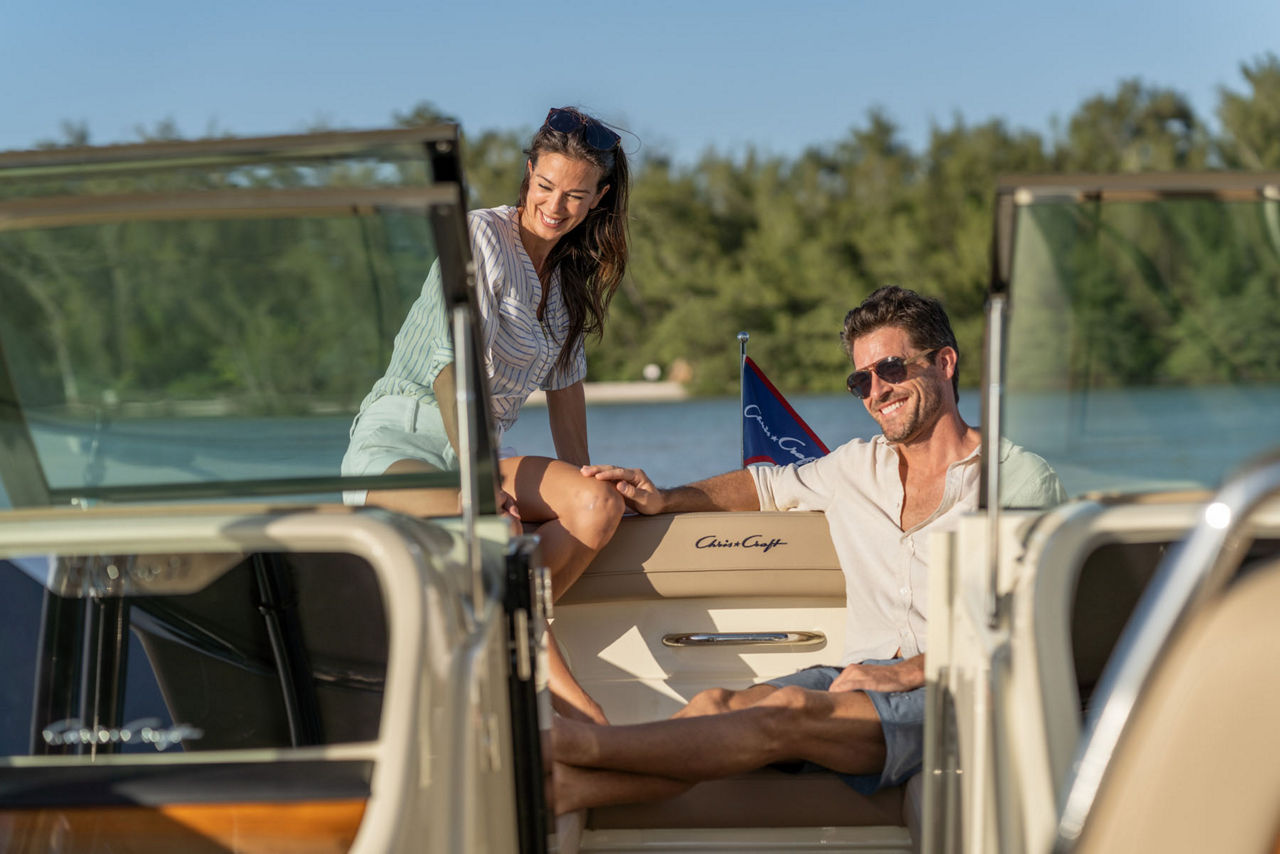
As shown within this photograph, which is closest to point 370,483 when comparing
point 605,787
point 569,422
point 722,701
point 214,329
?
point 214,329

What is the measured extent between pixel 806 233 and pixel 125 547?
3423 cm

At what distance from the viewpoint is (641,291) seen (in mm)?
34312

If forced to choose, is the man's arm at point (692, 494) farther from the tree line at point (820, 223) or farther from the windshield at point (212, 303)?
the tree line at point (820, 223)

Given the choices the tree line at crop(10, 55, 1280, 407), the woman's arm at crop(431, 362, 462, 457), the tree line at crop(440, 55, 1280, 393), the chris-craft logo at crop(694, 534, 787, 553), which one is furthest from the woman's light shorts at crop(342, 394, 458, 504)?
the tree line at crop(440, 55, 1280, 393)

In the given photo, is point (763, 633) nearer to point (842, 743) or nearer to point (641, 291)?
point (842, 743)

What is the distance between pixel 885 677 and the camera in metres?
2.65

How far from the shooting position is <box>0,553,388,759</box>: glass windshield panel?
2039 millimetres

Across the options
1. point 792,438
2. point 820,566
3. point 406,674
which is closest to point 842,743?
point 820,566

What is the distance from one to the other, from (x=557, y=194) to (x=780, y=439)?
2.02 meters

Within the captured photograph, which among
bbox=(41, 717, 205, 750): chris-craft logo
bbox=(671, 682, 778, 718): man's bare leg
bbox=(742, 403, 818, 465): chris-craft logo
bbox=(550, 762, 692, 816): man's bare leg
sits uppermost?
bbox=(742, 403, 818, 465): chris-craft logo

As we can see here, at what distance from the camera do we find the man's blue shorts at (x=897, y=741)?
8.20 ft

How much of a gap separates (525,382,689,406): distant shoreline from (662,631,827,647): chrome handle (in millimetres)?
29069

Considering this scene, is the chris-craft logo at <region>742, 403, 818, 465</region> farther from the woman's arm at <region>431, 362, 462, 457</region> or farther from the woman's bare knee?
the woman's arm at <region>431, 362, 462, 457</region>

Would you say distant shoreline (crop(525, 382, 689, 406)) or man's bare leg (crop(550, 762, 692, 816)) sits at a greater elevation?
man's bare leg (crop(550, 762, 692, 816))
